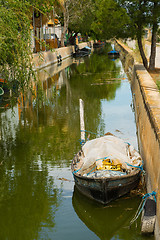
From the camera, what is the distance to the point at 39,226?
922cm

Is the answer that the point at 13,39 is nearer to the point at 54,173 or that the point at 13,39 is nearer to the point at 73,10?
the point at 54,173

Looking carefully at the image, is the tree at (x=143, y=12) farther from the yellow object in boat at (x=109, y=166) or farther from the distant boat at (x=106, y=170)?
the yellow object in boat at (x=109, y=166)

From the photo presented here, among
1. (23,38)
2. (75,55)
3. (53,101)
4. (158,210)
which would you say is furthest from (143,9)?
(75,55)

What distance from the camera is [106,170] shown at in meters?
9.20

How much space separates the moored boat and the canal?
19.8 inches

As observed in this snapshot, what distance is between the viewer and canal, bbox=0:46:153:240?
29.5ft

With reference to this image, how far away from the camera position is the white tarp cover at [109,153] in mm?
9812

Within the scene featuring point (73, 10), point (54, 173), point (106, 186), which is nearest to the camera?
point (106, 186)

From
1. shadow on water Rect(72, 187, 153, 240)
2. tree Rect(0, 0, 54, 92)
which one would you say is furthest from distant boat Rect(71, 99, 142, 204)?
tree Rect(0, 0, 54, 92)

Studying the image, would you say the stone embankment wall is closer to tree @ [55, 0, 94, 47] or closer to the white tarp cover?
tree @ [55, 0, 94, 47]

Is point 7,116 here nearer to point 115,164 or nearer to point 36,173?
point 36,173

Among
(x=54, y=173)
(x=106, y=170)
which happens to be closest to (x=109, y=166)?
(x=106, y=170)

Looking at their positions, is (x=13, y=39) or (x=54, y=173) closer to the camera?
(x=13, y=39)

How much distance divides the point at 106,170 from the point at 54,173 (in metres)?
3.28
